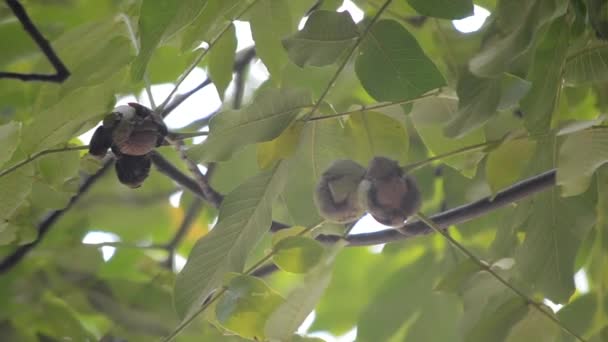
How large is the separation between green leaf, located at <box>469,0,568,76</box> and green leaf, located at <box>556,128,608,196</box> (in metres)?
0.10

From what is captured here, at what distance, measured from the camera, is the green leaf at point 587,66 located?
842 millimetres

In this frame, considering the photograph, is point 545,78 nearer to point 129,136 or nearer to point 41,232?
point 129,136

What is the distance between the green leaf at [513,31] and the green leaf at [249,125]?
0.65 ft

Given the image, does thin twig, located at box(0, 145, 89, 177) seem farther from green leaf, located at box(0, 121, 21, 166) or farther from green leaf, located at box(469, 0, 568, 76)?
green leaf, located at box(469, 0, 568, 76)

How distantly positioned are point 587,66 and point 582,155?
145 mm

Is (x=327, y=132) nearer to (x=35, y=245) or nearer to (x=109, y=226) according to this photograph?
(x=35, y=245)

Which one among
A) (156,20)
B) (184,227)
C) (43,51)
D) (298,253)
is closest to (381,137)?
(298,253)

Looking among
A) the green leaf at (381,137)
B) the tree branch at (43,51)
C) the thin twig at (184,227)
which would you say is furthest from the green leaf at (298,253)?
the thin twig at (184,227)

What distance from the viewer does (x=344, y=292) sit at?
5.03 ft

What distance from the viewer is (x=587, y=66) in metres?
0.86

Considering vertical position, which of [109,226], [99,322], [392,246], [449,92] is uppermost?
[449,92]

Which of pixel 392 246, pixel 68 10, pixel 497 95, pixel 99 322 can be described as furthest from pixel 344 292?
pixel 497 95

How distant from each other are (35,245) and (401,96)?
662 millimetres

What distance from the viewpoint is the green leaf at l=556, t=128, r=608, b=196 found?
739 mm
